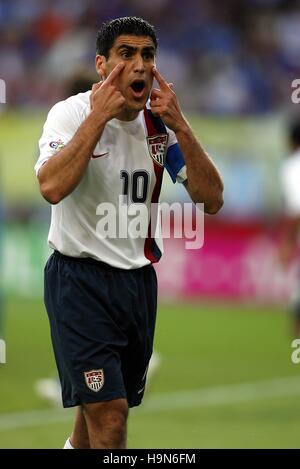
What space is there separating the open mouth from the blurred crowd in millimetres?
13656

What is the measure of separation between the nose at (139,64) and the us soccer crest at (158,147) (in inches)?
18.5

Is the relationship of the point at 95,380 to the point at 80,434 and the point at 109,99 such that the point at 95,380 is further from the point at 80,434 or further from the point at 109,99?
the point at 109,99

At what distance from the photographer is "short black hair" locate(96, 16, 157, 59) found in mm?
5652

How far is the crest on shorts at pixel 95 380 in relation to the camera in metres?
5.60

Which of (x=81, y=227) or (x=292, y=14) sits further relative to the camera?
(x=292, y=14)

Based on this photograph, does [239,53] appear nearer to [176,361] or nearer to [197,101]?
[197,101]

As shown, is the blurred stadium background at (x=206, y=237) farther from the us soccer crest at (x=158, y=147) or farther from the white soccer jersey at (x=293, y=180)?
the us soccer crest at (x=158, y=147)

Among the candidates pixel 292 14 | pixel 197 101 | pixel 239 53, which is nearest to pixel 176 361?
pixel 197 101

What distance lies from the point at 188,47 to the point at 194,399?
12554 mm

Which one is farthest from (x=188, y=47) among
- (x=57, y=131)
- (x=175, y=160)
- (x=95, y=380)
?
(x=95, y=380)

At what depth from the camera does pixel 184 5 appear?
23094 mm

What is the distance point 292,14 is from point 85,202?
60.2ft

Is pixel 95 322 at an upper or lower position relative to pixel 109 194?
lower

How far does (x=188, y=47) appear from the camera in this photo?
72.1 ft
